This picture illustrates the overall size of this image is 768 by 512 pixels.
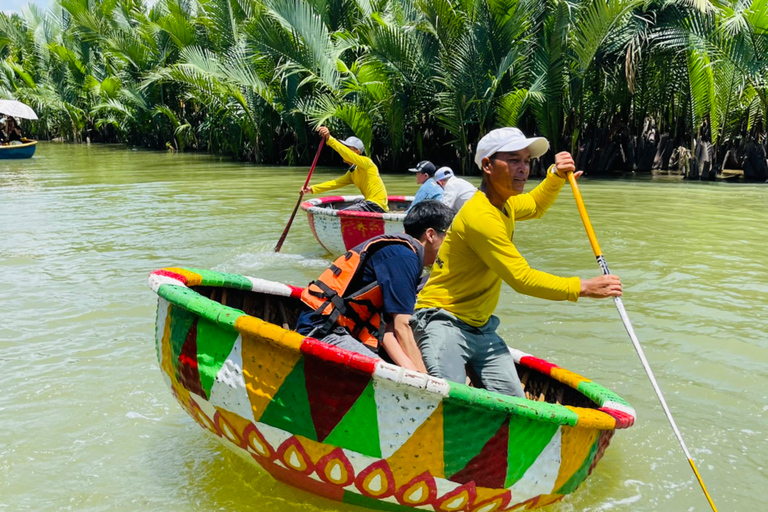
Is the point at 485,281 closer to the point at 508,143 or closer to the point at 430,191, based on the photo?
the point at 508,143

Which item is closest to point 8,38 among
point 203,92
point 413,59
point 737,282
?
point 203,92

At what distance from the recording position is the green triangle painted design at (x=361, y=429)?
2893mm

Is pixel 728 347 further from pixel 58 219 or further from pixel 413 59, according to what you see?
pixel 413 59

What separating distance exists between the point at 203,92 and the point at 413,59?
7921 millimetres

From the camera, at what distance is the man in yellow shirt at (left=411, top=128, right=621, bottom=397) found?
3104 millimetres

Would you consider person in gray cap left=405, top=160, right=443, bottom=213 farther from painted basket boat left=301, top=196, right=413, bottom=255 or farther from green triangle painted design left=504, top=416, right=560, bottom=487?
green triangle painted design left=504, top=416, right=560, bottom=487

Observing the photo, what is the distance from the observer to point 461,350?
11.1 ft

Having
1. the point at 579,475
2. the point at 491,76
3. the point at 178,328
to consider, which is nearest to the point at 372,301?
the point at 178,328

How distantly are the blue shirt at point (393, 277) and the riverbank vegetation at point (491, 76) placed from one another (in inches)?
532

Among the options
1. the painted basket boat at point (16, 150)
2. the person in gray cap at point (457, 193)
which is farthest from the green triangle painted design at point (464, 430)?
the painted basket boat at point (16, 150)

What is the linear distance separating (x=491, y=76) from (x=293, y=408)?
1480cm

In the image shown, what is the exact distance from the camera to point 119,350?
17.6ft

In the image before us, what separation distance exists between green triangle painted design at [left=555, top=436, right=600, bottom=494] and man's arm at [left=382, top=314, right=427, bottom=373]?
2.62 ft

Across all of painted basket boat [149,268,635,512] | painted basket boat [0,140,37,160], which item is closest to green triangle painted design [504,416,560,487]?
painted basket boat [149,268,635,512]
